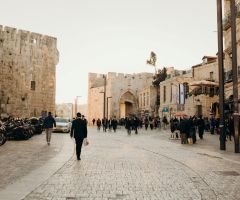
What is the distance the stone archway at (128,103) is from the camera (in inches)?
2468

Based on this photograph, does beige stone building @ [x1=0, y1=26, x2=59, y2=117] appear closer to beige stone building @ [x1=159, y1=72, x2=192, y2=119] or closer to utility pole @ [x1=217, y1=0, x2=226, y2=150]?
beige stone building @ [x1=159, y1=72, x2=192, y2=119]

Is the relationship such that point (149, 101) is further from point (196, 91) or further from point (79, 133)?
point (79, 133)

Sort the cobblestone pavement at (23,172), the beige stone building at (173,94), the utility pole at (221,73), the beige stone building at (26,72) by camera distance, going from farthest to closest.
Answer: the beige stone building at (173,94) → the beige stone building at (26,72) → the utility pole at (221,73) → the cobblestone pavement at (23,172)

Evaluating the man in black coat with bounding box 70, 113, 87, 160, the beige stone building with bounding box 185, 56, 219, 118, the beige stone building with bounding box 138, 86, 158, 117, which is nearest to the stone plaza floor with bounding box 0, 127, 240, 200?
the man in black coat with bounding box 70, 113, 87, 160

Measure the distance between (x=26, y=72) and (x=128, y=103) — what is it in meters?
26.8

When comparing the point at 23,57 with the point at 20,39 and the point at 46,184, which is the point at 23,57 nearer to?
the point at 20,39

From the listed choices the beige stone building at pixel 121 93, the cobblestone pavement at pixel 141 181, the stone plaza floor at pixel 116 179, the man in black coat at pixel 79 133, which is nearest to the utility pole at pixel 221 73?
the stone plaza floor at pixel 116 179

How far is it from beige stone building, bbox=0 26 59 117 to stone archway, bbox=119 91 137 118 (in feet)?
65.7

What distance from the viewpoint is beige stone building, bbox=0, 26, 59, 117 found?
127 feet

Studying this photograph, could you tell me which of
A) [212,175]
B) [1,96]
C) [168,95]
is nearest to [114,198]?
[212,175]

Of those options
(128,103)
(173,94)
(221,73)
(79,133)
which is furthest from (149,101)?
(79,133)

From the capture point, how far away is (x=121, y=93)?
2447 inches

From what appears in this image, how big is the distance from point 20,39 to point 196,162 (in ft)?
106

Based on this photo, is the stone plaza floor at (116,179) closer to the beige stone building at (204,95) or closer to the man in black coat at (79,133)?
the man in black coat at (79,133)
